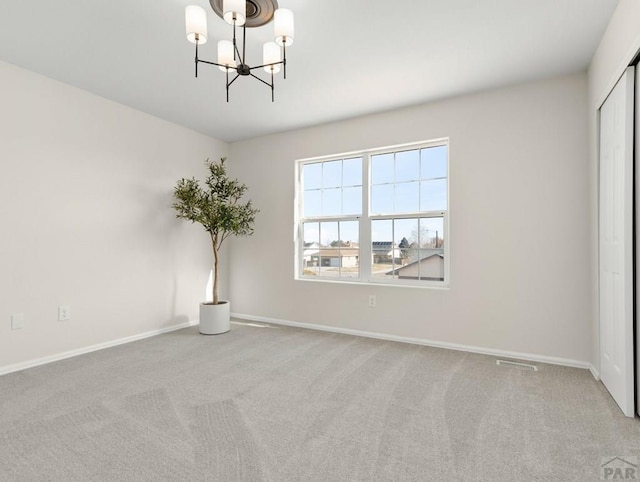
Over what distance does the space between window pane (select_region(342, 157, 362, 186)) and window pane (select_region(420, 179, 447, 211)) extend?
0.77m

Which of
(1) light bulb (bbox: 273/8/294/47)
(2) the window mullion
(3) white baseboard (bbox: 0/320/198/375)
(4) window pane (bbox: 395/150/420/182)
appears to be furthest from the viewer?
(2) the window mullion

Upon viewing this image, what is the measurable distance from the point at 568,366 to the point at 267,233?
3.47 m

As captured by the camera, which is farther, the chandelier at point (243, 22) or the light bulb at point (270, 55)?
the light bulb at point (270, 55)

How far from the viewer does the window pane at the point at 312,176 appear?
4.32 metres

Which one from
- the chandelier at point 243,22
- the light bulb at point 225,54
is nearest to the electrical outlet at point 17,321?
the chandelier at point 243,22

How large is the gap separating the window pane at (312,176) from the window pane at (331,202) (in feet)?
0.50

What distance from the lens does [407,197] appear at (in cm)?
371

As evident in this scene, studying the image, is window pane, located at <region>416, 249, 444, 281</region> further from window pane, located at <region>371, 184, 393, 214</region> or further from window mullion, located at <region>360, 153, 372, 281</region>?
window pane, located at <region>371, 184, 393, 214</region>

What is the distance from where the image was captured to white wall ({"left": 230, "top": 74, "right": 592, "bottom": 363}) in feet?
9.36

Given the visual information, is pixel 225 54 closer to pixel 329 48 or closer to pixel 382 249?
pixel 329 48

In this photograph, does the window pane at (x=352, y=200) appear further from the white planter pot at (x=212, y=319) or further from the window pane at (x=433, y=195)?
the white planter pot at (x=212, y=319)

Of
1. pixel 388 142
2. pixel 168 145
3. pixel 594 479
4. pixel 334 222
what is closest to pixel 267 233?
pixel 334 222

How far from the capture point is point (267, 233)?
4508mm

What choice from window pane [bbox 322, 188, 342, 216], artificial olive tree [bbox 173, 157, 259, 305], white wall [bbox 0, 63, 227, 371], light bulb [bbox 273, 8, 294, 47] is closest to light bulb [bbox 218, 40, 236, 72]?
light bulb [bbox 273, 8, 294, 47]
